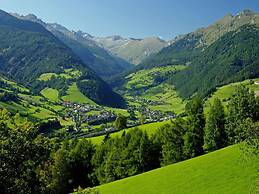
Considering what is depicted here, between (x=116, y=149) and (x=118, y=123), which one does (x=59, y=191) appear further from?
(x=118, y=123)

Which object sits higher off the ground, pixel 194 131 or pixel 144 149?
pixel 194 131

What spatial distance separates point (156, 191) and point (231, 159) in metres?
13.2

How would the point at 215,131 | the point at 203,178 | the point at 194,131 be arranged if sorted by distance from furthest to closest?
the point at 194,131 → the point at 215,131 → the point at 203,178

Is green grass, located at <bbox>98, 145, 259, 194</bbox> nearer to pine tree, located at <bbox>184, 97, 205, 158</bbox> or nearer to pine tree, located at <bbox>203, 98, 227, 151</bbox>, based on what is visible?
pine tree, located at <bbox>203, 98, 227, 151</bbox>

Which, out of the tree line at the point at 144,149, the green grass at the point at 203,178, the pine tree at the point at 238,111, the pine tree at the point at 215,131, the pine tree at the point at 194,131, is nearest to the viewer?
the pine tree at the point at 238,111

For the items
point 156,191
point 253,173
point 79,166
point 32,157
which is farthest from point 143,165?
point 32,157

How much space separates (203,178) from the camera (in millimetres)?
61719

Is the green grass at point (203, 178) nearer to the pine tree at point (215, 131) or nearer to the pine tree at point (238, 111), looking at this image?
the pine tree at point (238, 111)

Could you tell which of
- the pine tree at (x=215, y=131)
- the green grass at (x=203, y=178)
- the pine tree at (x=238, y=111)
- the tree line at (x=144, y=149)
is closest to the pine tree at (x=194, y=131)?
the tree line at (x=144, y=149)

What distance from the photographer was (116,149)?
105938 millimetres

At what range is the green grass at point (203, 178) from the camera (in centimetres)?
5542

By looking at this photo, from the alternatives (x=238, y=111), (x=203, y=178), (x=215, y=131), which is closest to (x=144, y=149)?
(x=215, y=131)

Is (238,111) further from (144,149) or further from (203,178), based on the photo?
(144,149)

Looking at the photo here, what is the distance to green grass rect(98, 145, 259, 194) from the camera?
55419 millimetres
